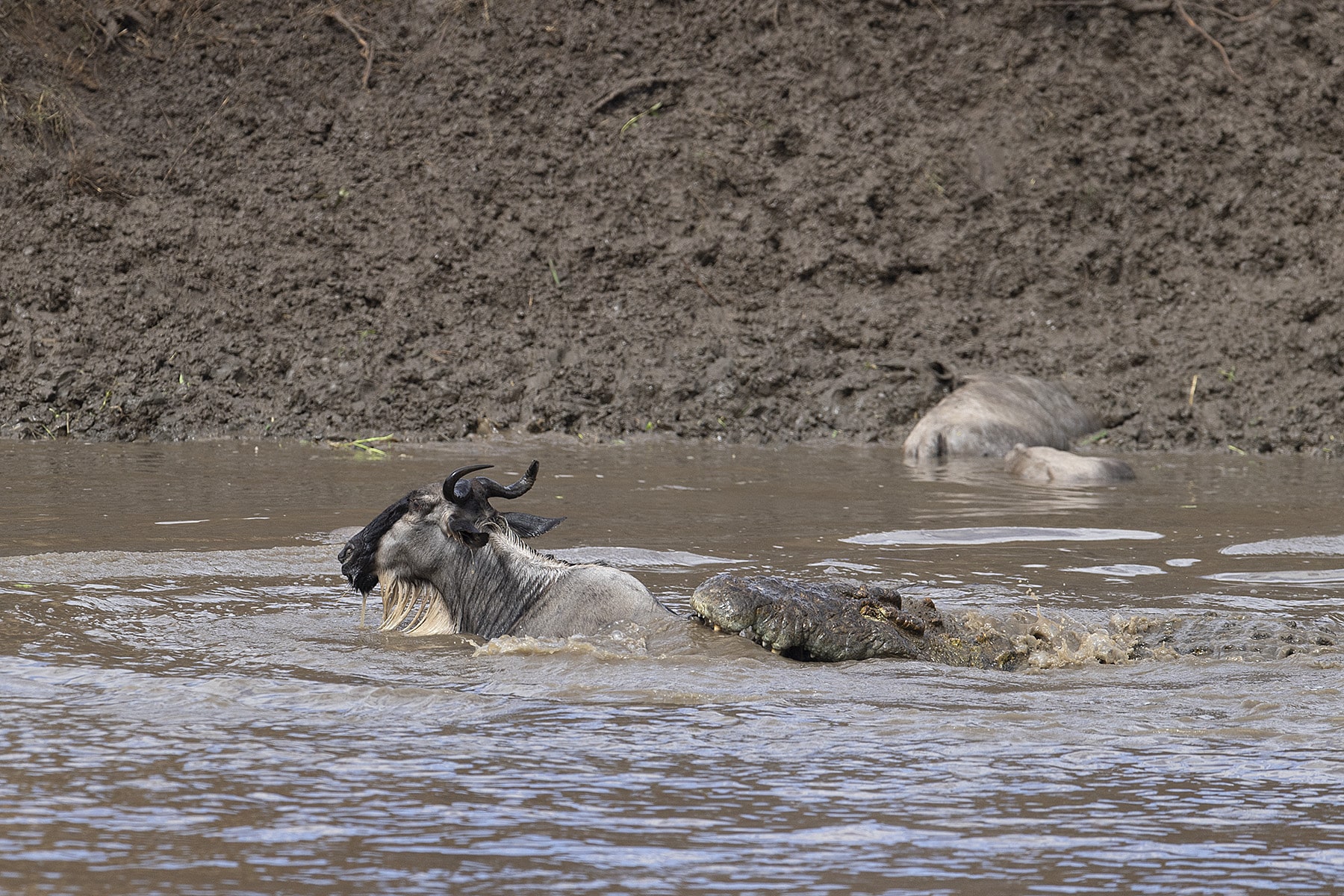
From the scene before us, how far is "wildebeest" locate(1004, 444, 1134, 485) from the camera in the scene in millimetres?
12461

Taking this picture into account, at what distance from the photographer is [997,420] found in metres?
14.5

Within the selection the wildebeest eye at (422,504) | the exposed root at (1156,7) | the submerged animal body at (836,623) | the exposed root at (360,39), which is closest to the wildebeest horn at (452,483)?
the wildebeest eye at (422,504)

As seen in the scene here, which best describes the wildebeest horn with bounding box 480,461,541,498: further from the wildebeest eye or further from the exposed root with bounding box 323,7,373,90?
the exposed root with bounding box 323,7,373,90

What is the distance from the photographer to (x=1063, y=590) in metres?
7.81

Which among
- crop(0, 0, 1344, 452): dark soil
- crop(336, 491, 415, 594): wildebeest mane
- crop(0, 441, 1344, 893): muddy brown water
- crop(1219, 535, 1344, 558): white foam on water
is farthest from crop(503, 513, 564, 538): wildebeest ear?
crop(0, 0, 1344, 452): dark soil

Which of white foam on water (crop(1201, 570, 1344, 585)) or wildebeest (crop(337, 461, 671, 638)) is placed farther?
white foam on water (crop(1201, 570, 1344, 585))

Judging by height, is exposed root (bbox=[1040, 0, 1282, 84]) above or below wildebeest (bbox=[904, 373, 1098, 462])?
above

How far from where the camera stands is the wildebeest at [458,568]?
668 centimetres

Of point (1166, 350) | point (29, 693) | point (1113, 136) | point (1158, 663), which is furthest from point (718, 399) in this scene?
point (29, 693)

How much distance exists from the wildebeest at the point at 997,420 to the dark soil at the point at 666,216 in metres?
0.45

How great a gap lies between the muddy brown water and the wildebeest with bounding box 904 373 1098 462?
4.74m

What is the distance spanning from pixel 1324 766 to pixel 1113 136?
590 inches

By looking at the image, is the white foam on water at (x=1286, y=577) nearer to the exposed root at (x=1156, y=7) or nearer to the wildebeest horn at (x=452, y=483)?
the wildebeest horn at (x=452, y=483)

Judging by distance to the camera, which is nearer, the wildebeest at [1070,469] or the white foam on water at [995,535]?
the white foam on water at [995,535]
